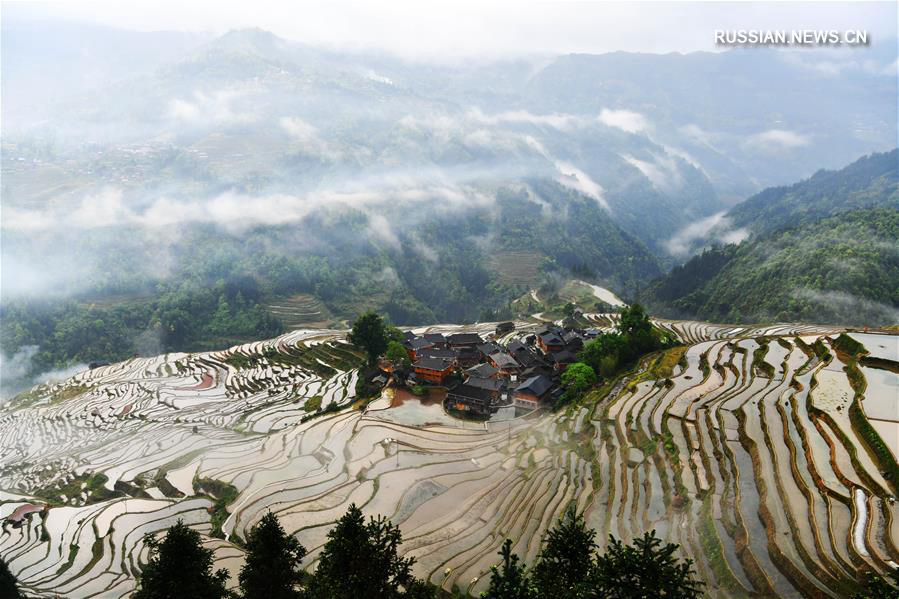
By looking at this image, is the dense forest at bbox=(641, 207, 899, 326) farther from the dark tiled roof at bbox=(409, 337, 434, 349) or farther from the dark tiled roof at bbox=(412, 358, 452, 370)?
the dark tiled roof at bbox=(412, 358, 452, 370)

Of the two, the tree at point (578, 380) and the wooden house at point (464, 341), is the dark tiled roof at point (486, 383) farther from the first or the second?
the wooden house at point (464, 341)

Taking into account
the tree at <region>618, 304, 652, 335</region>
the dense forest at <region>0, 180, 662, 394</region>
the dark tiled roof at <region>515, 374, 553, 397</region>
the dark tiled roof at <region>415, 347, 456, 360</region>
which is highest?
the tree at <region>618, 304, 652, 335</region>

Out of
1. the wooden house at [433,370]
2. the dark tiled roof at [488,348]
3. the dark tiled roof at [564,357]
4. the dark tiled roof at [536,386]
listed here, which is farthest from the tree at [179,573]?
the dark tiled roof at [488,348]

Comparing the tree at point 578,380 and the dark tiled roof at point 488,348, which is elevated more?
the tree at point 578,380

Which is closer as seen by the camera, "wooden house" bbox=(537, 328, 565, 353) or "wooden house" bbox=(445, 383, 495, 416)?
"wooden house" bbox=(445, 383, 495, 416)

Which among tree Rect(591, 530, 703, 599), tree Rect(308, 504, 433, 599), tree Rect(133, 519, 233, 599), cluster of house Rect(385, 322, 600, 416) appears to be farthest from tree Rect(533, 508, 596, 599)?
cluster of house Rect(385, 322, 600, 416)

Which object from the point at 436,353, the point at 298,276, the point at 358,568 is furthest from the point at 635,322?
the point at 298,276
